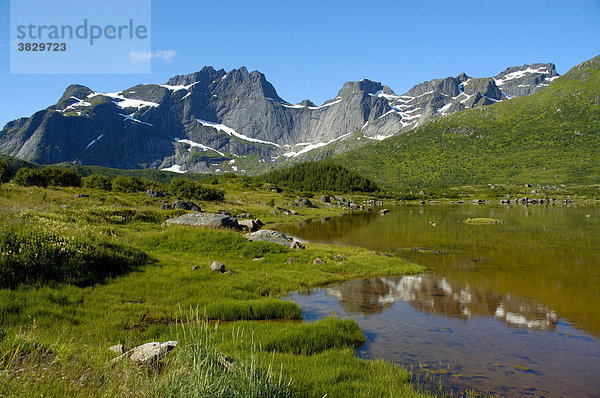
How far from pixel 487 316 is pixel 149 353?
1379cm

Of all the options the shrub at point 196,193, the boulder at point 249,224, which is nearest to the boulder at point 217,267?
the boulder at point 249,224

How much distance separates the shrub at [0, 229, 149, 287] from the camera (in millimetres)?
12805

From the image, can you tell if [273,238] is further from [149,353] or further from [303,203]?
[303,203]

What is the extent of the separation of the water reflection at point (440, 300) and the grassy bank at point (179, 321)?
2102 mm

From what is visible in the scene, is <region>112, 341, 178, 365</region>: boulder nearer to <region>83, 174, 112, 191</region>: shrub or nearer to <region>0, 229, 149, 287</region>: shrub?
<region>0, 229, 149, 287</region>: shrub

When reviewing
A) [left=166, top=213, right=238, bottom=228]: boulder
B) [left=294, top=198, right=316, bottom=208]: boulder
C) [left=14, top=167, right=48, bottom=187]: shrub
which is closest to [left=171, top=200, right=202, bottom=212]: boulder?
[left=166, top=213, right=238, bottom=228]: boulder

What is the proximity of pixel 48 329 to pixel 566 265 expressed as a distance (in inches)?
1200

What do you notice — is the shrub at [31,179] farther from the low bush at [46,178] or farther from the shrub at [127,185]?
the shrub at [127,185]

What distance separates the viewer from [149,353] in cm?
740

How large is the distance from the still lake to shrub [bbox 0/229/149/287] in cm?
912

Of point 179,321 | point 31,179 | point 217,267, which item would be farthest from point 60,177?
point 179,321

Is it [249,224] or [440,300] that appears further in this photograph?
[249,224]

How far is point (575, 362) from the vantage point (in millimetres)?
10594

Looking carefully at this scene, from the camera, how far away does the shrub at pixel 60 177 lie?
2990 inches
